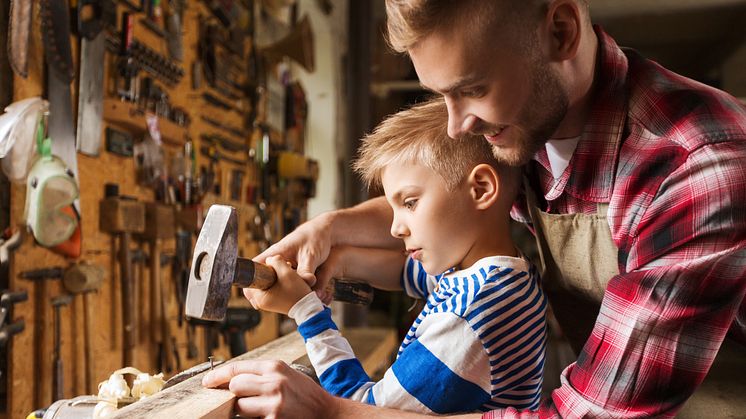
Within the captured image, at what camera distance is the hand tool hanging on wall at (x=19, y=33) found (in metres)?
2.26

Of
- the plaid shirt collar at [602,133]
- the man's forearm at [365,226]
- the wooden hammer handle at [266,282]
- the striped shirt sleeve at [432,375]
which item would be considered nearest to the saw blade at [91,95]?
the man's forearm at [365,226]

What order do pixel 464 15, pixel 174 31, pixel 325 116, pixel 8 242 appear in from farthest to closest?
pixel 325 116
pixel 174 31
pixel 8 242
pixel 464 15

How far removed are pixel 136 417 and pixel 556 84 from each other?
950 mm

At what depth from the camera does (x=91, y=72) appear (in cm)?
276

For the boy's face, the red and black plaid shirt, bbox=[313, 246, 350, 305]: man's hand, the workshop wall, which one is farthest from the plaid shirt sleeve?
the workshop wall

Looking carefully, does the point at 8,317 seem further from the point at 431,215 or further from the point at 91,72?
the point at 431,215

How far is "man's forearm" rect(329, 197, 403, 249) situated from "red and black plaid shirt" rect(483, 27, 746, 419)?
716 millimetres

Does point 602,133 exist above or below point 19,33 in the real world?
below

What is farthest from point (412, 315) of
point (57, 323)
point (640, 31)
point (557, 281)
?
point (557, 281)

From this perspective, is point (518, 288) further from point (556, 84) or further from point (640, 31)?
point (640, 31)

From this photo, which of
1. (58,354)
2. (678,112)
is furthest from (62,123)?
(678,112)

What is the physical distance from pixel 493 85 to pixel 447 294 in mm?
458

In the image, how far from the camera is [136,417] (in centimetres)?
118

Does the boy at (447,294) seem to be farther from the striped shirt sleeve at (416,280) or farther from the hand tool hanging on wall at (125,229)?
the hand tool hanging on wall at (125,229)
